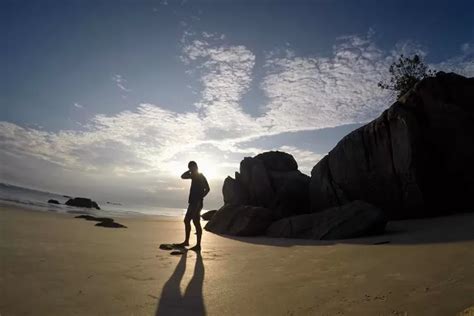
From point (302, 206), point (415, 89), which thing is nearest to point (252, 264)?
point (415, 89)

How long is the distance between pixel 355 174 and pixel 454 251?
10124 mm

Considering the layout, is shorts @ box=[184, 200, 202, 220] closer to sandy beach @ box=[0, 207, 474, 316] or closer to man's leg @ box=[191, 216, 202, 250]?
man's leg @ box=[191, 216, 202, 250]

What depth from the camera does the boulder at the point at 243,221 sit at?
41.2 ft

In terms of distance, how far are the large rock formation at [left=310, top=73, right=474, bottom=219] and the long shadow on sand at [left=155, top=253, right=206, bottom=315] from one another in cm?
1045

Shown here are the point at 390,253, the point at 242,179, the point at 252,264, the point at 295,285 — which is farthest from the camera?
the point at 242,179

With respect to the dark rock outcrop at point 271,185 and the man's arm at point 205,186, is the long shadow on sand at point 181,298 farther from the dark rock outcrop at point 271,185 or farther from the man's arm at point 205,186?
the dark rock outcrop at point 271,185

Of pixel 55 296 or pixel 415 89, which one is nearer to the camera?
pixel 55 296

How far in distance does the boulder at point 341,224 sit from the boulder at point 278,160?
11623 millimetres

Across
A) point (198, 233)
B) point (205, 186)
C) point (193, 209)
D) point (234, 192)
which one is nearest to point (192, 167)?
point (205, 186)

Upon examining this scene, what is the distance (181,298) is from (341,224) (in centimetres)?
684

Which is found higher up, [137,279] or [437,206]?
[437,206]

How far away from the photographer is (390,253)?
531 cm

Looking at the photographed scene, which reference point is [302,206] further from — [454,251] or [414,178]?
[454,251]

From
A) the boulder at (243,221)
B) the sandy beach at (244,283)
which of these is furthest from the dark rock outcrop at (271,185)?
the sandy beach at (244,283)
